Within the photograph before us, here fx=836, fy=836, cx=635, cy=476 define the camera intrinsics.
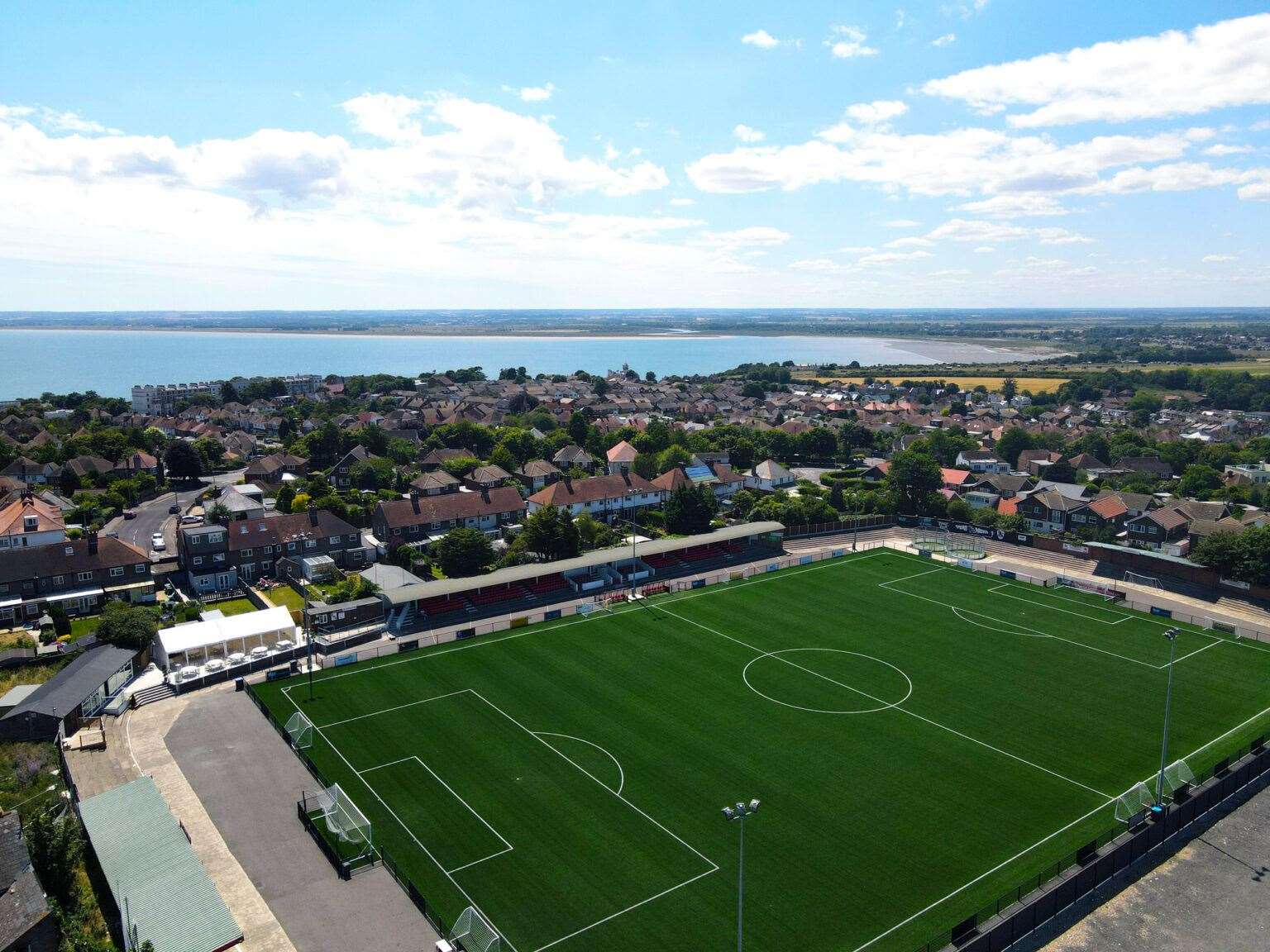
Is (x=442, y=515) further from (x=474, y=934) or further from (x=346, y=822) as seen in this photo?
(x=474, y=934)

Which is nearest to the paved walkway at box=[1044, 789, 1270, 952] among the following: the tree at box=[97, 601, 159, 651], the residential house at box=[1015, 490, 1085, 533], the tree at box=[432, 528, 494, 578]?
the tree at box=[432, 528, 494, 578]

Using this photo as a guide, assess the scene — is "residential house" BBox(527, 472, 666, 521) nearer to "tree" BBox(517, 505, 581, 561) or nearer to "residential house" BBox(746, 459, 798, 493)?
"tree" BBox(517, 505, 581, 561)

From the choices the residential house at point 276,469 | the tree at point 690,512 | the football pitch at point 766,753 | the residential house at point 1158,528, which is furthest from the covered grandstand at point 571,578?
the residential house at point 276,469

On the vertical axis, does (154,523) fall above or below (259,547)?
below

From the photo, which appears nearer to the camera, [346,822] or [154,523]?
[346,822]

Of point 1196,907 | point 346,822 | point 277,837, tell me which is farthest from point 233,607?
point 1196,907

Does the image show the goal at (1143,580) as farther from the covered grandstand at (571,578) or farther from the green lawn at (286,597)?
the green lawn at (286,597)

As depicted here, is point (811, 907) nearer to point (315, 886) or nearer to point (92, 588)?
point (315, 886)
